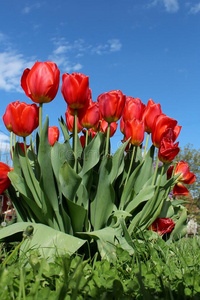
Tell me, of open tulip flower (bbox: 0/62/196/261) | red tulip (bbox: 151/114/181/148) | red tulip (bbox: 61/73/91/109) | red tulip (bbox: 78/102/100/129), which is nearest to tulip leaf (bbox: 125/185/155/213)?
open tulip flower (bbox: 0/62/196/261)

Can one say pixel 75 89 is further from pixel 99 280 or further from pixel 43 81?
pixel 99 280

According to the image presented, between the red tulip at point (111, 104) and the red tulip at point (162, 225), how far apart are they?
2.68ft

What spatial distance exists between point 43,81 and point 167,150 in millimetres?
810

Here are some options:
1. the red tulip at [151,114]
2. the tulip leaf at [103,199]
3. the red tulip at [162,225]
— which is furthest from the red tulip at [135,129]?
the red tulip at [162,225]

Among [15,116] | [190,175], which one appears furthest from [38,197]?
[190,175]

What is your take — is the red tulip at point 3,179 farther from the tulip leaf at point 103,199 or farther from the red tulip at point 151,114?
the red tulip at point 151,114

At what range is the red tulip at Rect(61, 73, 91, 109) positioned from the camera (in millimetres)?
1680

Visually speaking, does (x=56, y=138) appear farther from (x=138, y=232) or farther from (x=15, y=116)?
(x=138, y=232)

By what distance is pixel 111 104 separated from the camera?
5.86 feet

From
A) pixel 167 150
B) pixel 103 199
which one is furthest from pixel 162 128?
pixel 103 199

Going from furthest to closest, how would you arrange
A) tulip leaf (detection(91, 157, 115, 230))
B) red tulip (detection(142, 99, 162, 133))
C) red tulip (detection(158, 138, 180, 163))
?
red tulip (detection(142, 99, 162, 133)) < red tulip (detection(158, 138, 180, 163)) < tulip leaf (detection(91, 157, 115, 230))

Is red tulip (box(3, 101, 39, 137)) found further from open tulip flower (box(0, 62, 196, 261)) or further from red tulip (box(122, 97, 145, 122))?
red tulip (box(122, 97, 145, 122))

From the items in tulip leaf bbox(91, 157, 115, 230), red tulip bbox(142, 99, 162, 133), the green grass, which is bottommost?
the green grass

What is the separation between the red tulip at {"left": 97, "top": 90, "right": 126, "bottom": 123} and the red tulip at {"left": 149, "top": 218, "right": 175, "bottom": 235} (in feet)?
2.68
